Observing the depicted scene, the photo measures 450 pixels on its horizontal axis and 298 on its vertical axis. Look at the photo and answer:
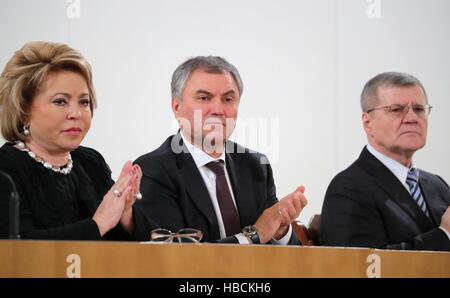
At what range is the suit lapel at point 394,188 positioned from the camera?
4395 millimetres

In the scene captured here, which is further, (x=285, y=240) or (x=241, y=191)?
(x=241, y=191)

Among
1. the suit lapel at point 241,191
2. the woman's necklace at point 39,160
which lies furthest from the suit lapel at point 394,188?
the woman's necklace at point 39,160

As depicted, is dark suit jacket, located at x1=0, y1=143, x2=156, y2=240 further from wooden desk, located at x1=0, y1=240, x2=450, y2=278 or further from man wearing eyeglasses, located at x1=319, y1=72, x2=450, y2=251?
man wearing eyeglasses, located at x1=319, y1=72, x2=450, y2=251

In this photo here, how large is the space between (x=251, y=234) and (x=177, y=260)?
3.50 ft

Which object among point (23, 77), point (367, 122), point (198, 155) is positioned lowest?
point (198, 155)

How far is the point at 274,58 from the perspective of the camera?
4590 mm

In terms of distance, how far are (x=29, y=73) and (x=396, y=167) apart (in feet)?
6.69

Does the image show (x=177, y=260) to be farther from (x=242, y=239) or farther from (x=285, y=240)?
(x=285, y=240)

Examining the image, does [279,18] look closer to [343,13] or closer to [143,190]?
[343,13]

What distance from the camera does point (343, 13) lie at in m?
4.75

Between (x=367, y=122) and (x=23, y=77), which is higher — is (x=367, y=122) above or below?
below

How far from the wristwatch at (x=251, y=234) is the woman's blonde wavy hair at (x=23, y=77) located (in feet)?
3.66

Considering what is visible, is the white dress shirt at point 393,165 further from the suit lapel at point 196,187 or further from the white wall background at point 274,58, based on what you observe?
the suit lapel at point 196,187

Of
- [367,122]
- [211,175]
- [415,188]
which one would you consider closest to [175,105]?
[211,175]
